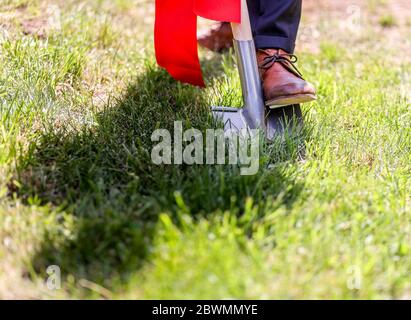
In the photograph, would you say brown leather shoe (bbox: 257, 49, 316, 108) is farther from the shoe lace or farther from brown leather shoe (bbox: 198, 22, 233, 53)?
brown leather shoe (bbox: 198, 22, 233, 53)

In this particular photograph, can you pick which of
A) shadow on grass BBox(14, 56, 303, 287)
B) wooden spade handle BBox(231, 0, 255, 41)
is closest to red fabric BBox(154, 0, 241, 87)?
wooden spade handle BBox(231, 0, 255, 41)

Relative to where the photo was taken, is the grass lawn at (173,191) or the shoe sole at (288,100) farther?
the shoe sole at (288,100)

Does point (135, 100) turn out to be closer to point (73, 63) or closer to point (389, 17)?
point (73, 63)

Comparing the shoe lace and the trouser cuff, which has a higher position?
the trouser cuff

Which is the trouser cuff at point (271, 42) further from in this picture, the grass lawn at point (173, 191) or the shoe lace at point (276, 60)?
the grass lawn at point (173, 191)

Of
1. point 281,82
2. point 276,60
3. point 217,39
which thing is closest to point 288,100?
point 281,82

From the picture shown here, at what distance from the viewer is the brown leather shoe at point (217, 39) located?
271cm

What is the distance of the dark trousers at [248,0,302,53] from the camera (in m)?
2.05

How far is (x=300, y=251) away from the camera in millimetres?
1335

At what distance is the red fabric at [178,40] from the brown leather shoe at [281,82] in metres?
0.24

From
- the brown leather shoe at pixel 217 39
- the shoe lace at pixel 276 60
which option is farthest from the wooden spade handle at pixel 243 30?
the brown leather shoe at pixel 217 39

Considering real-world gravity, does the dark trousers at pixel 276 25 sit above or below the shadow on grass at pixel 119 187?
above

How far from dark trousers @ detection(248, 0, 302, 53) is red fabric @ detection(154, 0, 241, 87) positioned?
0.23 metres

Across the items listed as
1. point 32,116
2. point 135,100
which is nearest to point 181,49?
point 135,100
